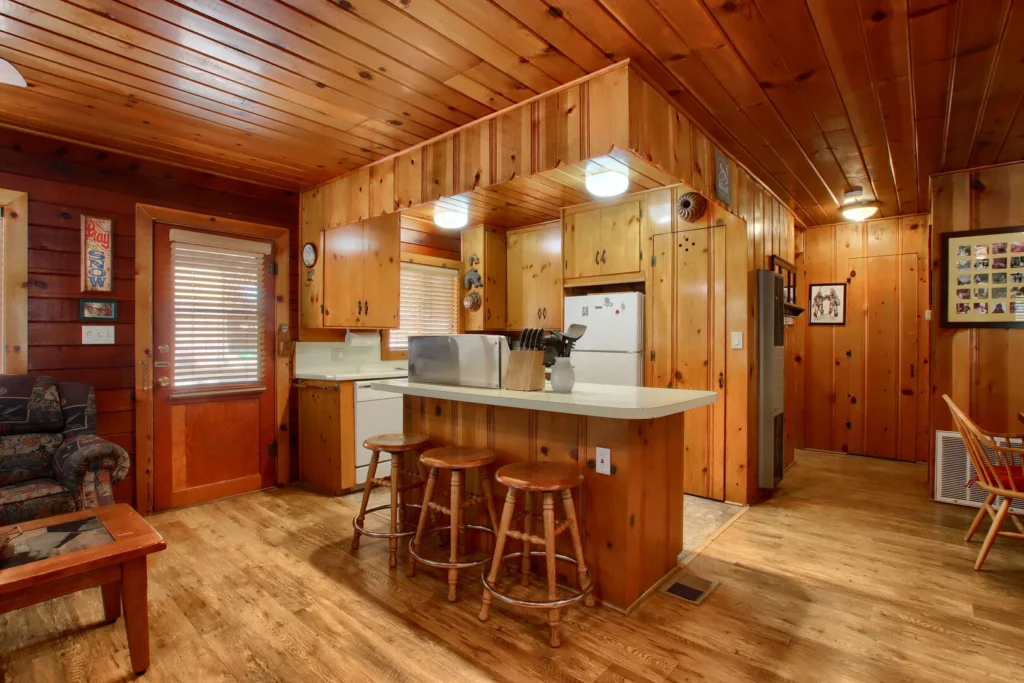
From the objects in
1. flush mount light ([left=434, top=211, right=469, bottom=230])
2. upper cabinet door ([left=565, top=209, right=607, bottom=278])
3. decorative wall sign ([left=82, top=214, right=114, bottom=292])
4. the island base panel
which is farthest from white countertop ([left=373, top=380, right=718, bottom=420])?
decorative wall sign ([left=82, top=214, right=114, bottom=292])

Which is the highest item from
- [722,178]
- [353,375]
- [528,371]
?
[722,178]

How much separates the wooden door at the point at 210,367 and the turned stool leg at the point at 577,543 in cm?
288

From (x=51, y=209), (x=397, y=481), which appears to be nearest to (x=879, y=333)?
(x=397, y=481)

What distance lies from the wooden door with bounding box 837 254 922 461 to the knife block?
4.27 meters

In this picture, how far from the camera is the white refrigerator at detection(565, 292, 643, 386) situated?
3895mm

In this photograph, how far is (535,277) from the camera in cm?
480

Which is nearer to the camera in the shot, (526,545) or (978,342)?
(526,545)

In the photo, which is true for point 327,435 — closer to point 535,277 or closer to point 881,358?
point 535,277

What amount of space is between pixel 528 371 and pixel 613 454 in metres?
0.57

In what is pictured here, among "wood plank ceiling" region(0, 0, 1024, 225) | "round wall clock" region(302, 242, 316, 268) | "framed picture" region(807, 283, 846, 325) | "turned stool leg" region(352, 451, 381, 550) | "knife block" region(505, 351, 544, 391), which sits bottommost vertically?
"turned stool leg" region(352, 451, 381, 550)

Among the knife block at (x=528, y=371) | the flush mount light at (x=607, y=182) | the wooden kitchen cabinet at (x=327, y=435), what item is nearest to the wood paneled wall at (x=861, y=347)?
the flush mount light at (x=607, y=182)

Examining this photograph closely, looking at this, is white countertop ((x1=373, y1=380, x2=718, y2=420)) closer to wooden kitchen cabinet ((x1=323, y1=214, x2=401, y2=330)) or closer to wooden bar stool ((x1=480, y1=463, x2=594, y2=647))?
wooden bar stool ((x1=480, y1=463, x2=594, y2=647))

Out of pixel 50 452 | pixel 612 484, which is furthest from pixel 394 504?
pixel 50 452

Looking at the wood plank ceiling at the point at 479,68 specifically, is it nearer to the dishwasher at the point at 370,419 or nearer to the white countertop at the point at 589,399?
the white countertop at the point at 589,399
